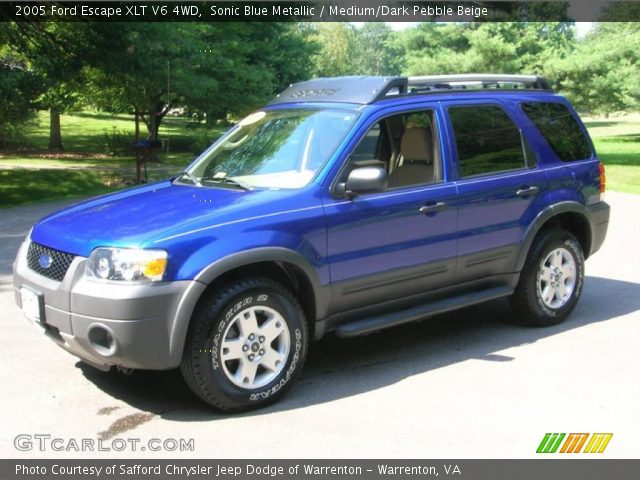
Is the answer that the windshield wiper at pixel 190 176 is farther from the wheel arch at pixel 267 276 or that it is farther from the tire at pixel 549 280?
the tire at pixel 549 280

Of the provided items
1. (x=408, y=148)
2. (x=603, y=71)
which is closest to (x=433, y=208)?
(x=408, y=148)

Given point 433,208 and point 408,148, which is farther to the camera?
point 408,148

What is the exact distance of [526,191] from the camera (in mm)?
6340

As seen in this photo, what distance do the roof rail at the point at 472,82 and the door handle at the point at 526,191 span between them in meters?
0.94

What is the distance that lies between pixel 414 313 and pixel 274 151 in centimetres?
150

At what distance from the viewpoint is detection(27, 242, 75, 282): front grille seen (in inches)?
189

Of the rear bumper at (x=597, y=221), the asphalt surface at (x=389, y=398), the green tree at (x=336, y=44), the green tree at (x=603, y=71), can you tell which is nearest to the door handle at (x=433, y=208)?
the asphalt surface at (x=389, y=398)

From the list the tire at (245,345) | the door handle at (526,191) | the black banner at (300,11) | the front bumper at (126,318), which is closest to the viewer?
the front bumper at (126,318)

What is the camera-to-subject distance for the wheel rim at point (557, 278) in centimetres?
661

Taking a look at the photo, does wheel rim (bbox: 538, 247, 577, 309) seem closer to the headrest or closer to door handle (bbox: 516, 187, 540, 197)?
door handle (bbox: 516, 187, 540, 197)

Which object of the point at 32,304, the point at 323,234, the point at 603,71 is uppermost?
the point at 603,71

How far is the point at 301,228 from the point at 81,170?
17656 millimetres

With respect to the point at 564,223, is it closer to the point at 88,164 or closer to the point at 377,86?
the point at 377,86
